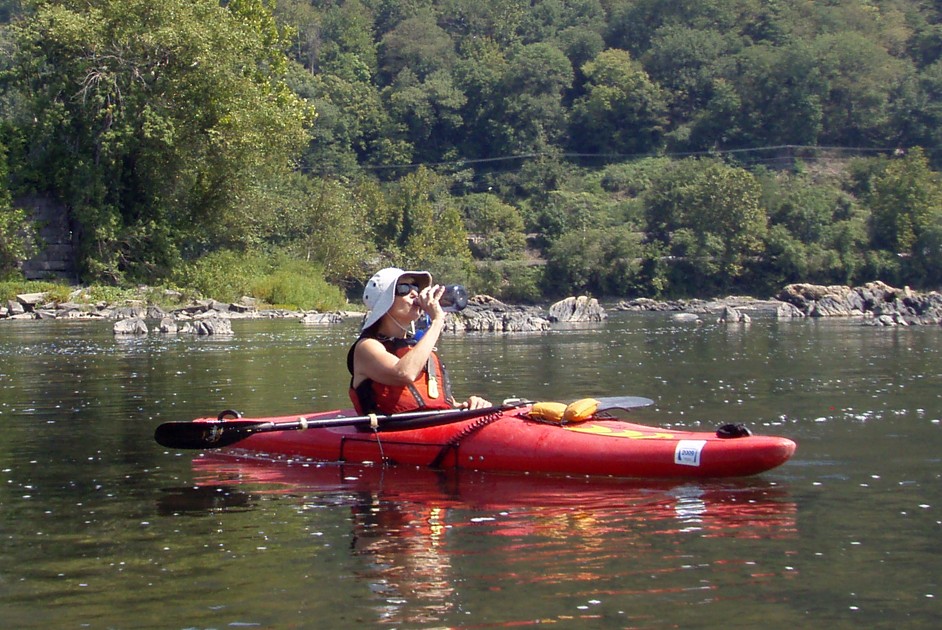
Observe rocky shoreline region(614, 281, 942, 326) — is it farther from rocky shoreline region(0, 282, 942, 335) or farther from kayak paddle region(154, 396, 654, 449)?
kayak paddle region(154, 396, 654, 449)

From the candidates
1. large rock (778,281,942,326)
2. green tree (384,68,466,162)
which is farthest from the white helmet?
green tree (384,68,466,162)

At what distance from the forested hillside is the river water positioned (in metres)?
21.6

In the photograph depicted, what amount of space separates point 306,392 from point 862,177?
56187 mm

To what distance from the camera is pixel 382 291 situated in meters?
8.02

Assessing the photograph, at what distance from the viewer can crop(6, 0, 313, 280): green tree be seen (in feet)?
103

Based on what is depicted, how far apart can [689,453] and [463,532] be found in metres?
1.66

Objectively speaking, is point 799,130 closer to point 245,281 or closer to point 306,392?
point 245,281

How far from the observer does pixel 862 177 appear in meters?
63.8

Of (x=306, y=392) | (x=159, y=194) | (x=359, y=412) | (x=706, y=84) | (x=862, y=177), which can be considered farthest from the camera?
(x=706, y=84)

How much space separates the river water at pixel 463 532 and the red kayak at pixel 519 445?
0.40ft

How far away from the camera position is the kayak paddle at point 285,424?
788cm

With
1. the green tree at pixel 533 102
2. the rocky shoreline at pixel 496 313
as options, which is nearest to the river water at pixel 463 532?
the rocky shoreline at pixel 496 313

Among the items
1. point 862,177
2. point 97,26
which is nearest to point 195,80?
point 97,26

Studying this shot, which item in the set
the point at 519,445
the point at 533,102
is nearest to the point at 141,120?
the point at 519,445
